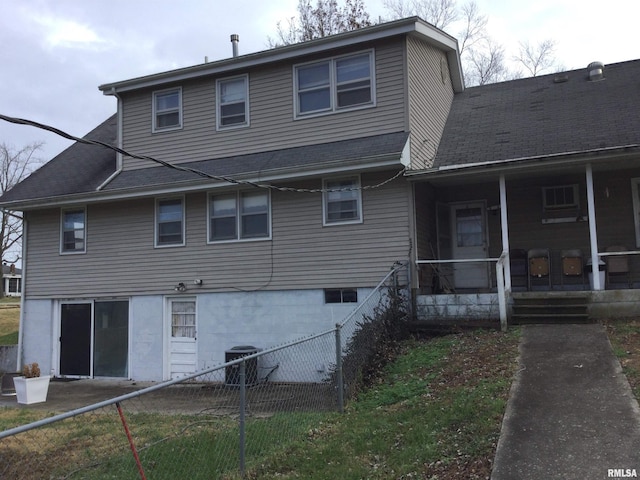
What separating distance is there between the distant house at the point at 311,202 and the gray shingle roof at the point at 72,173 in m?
0.14

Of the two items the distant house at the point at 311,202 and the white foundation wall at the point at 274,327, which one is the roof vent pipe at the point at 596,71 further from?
the white foundation wall at the point at 274,327

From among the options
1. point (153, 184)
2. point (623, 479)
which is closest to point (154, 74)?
point (153, 184)

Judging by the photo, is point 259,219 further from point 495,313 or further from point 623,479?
point 623,479

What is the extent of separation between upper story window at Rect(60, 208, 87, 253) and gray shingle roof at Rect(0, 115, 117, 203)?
67 centimetres

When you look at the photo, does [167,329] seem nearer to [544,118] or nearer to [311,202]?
[311,202]

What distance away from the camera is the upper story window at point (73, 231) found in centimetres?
1348

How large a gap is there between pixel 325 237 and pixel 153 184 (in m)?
4.08

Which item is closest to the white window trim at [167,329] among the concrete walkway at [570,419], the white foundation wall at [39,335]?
the white foundation wall at [39,335]

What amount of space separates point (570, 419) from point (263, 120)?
29.6 feet

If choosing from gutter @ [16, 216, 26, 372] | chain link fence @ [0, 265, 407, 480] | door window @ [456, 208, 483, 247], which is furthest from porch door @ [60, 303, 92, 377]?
door window @ [456, 208, 483, 247]

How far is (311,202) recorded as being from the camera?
11227 mm

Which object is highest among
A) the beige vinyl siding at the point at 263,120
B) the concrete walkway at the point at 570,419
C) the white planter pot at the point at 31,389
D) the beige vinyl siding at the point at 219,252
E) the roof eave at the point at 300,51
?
the roof eave at the point at 300,51

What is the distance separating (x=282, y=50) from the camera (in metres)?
11.8

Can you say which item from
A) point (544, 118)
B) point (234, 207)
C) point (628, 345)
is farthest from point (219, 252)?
point (628, 345)
